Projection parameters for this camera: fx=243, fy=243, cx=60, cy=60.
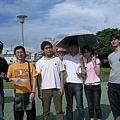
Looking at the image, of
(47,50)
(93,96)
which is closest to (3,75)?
(47,50)

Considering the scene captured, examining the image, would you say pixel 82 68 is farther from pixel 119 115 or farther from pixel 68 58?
pixel 119 115

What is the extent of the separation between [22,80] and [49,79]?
1.90 feet

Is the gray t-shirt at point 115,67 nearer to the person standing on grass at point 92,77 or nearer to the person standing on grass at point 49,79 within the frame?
the person standing on grass at point 92,77

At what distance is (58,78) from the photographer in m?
4.89

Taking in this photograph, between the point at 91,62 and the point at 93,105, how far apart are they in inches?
39.2

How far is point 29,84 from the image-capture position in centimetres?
456

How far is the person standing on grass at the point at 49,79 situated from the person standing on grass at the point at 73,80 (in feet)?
1.03

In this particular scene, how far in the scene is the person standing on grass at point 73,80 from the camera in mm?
5164

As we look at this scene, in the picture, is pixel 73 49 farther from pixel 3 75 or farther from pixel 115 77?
pixel 3 75

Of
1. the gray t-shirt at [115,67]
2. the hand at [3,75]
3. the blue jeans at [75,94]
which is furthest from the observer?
the blue jeans at [75,94]

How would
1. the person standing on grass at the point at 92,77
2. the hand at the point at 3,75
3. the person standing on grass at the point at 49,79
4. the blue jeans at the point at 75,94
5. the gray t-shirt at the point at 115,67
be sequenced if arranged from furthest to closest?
1. the person standing on grass at the point at 92,77
2. the blue jeans at the point at 75,94
3. the person standing on grass at the point at 49,79
4. the gray t-shirt at the point at 115,67
5. the hand at the point at 3,75

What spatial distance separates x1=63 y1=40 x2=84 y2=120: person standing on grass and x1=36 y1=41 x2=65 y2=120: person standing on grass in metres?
0.31

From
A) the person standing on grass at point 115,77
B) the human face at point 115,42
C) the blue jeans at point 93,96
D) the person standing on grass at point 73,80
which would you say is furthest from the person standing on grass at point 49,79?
the human face at point 115,42

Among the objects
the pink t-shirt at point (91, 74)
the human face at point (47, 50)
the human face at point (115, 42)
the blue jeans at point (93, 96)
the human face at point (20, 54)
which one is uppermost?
the human face at point (115, 42)
